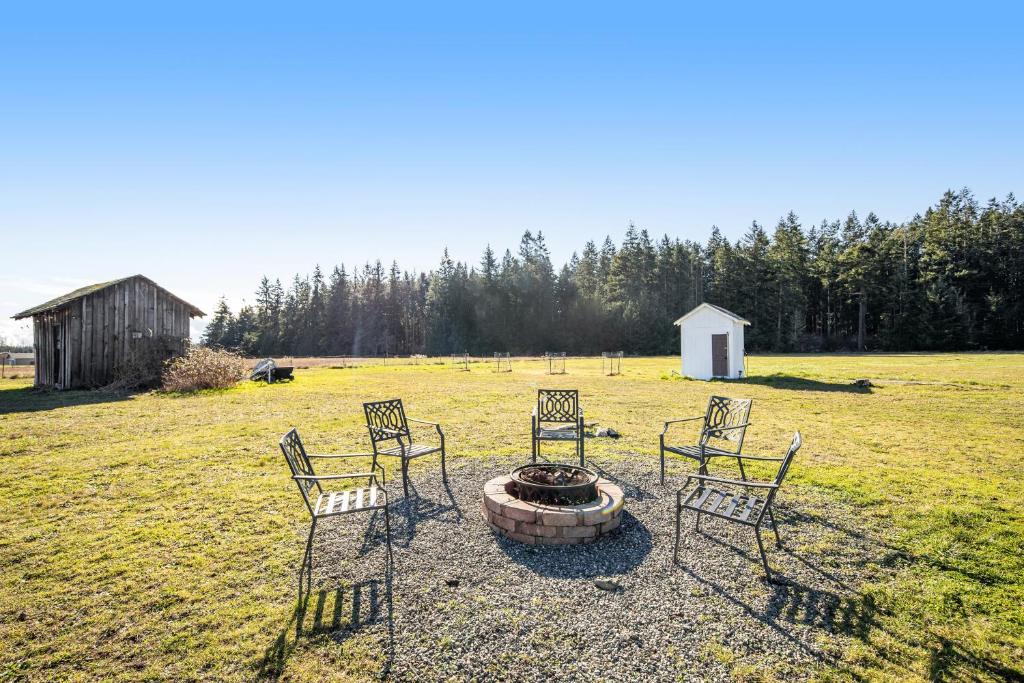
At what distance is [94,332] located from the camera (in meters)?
18.2

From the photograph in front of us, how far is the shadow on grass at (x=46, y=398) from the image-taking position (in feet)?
43.2

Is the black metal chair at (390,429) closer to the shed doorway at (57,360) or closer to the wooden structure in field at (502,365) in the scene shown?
the shed doorway at (57,360)

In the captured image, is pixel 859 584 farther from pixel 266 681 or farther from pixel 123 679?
pixel 123 679

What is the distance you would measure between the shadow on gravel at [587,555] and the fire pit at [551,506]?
0.08 m

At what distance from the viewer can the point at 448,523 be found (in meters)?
4.88

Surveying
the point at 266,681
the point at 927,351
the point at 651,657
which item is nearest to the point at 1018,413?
the point at 651,657

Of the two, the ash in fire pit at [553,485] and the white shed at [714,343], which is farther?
the white shed at [714,343]

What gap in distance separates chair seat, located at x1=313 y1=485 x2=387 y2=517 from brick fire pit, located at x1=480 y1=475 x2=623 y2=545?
3.89ft

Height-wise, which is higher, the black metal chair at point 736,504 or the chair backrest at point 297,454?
the chair backrest at point 297,454

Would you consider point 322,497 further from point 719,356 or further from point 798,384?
point 719,356

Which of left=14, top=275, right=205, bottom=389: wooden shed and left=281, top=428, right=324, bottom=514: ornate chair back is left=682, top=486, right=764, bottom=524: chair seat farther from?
left=14, top=275, right=205, bottom=389: wooden shed

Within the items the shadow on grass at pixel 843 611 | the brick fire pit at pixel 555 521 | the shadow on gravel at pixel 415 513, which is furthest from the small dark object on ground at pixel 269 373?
the shadow on grass at pixel 843 611

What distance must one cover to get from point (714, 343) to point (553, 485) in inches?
724

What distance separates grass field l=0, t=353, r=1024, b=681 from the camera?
2928 millimetres
